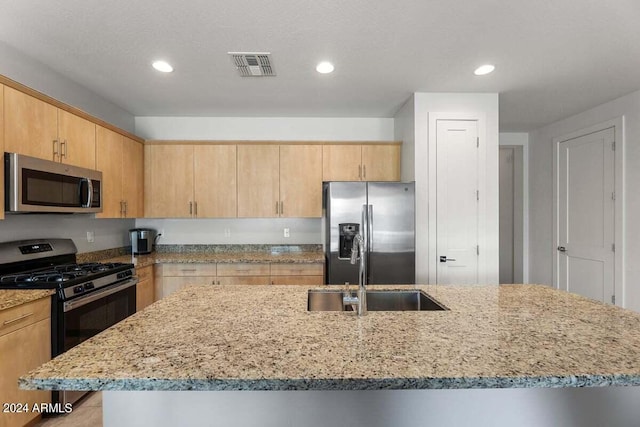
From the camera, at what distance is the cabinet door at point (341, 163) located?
148 inches

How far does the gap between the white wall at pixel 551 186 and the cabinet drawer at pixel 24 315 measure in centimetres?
506

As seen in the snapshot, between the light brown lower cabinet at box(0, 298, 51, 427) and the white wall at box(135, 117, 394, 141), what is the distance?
2529 mm

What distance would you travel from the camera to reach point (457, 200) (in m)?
3.29

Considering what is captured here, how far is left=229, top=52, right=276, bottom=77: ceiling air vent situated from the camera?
95.5 inches

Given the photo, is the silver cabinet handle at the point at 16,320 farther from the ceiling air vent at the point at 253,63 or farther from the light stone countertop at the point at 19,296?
the ceiling air vent at the point at 253,63

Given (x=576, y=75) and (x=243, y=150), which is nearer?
(x=576, y=75)

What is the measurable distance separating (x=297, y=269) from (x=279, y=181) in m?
1.04

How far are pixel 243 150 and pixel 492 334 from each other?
10.5 feet

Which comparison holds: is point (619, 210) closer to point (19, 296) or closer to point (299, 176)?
point (299, 176)

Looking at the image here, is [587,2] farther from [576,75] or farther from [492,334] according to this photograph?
[492,334]

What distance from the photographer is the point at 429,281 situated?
3.31 meters

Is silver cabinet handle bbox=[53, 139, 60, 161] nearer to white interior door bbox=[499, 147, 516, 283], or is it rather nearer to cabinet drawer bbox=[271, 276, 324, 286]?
cabinet drawer bbox=[271, 276, 324, 286]

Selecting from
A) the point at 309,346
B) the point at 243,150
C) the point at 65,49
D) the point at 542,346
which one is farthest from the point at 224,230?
the point at 542,346

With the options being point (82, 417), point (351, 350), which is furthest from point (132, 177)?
point (351, 350)
